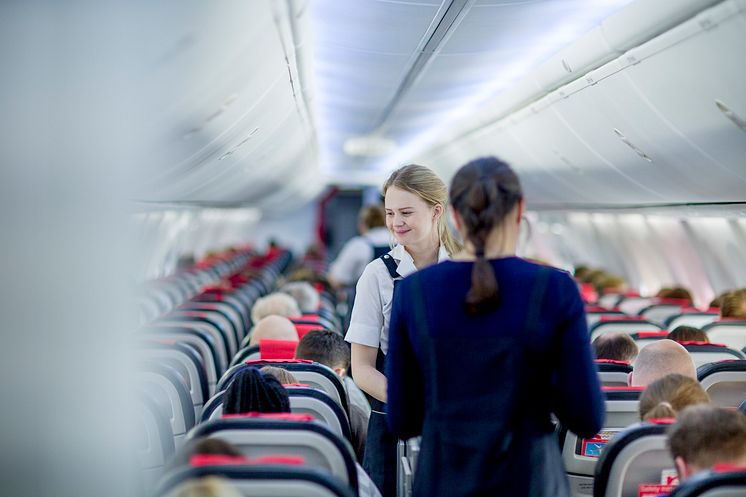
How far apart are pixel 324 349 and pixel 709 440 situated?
8.81 feet

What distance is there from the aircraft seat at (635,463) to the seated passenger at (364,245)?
487 cm

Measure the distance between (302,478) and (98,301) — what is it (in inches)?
33.3

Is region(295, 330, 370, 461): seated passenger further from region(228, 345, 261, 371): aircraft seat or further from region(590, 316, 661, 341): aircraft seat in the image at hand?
region(590, 316, 661, 341): aircraft seat

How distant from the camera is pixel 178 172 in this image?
7.74 meters

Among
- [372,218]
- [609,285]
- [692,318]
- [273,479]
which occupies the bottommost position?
[273,479]

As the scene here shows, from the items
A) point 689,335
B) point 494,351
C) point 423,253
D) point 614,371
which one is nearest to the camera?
point 494,351

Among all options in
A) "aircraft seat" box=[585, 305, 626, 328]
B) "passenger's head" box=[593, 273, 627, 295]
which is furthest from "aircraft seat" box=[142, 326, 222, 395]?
"passenger's head" box=[593, 273, 627, 295]

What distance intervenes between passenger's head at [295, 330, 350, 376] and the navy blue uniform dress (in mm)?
2402

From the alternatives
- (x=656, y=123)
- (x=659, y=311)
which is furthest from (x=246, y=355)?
(x=659, y=311)

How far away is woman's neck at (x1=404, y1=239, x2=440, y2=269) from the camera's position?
402 cm

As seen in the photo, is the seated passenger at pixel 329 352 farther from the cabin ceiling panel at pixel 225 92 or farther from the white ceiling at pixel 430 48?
the white ceiling at pixel 430 48

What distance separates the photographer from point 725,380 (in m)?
4.90

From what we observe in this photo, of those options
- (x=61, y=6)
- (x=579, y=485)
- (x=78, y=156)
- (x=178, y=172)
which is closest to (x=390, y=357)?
(x=78, y=156)

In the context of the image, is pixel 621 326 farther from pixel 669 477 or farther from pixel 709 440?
pixel 709 440
